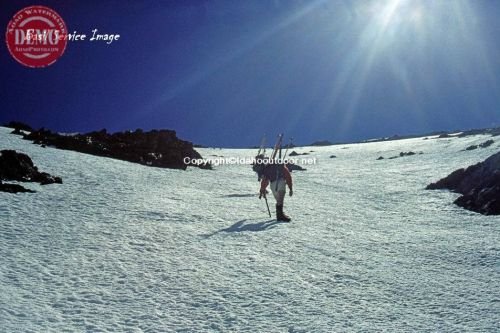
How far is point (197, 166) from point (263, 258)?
58.2 feet

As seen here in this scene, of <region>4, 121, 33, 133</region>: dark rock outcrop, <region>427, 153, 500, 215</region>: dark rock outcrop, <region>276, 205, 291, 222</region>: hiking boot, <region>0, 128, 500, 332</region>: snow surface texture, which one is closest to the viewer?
<region>0, 128, 500, 332</region>: snow surface texture

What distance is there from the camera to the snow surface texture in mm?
5727

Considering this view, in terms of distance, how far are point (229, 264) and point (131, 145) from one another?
19141 mm

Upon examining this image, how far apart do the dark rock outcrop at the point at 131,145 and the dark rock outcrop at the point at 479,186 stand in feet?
45.9

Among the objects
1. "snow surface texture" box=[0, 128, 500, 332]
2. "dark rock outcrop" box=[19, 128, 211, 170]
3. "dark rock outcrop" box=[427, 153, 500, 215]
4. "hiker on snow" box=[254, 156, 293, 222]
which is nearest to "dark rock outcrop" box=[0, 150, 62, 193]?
"snow surface texture" box=[0, 128, 500, 332]

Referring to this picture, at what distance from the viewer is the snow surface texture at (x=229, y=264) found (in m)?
5.73

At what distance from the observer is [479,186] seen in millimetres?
15438

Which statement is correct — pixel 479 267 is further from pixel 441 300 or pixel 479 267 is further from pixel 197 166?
pixel 197 166

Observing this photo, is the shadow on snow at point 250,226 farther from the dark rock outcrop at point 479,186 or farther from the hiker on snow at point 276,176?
the dark rock outcrop at point 479,186

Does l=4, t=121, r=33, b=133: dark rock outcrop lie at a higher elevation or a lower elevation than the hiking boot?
higher

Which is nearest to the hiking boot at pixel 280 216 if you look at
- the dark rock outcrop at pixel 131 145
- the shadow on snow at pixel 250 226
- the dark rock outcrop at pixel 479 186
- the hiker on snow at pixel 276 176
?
the hiker on snow at pixel 276 176

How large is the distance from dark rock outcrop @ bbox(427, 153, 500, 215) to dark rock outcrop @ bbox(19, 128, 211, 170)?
1398 centimetres

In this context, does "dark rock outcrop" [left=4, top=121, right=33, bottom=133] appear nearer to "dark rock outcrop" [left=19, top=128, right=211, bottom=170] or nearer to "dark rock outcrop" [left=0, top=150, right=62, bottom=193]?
"dark rock outcrop" [left=19, top=128, right=211, bottom=170]

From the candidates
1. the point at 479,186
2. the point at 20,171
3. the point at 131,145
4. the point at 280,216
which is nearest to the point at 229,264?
the point at 280,216
